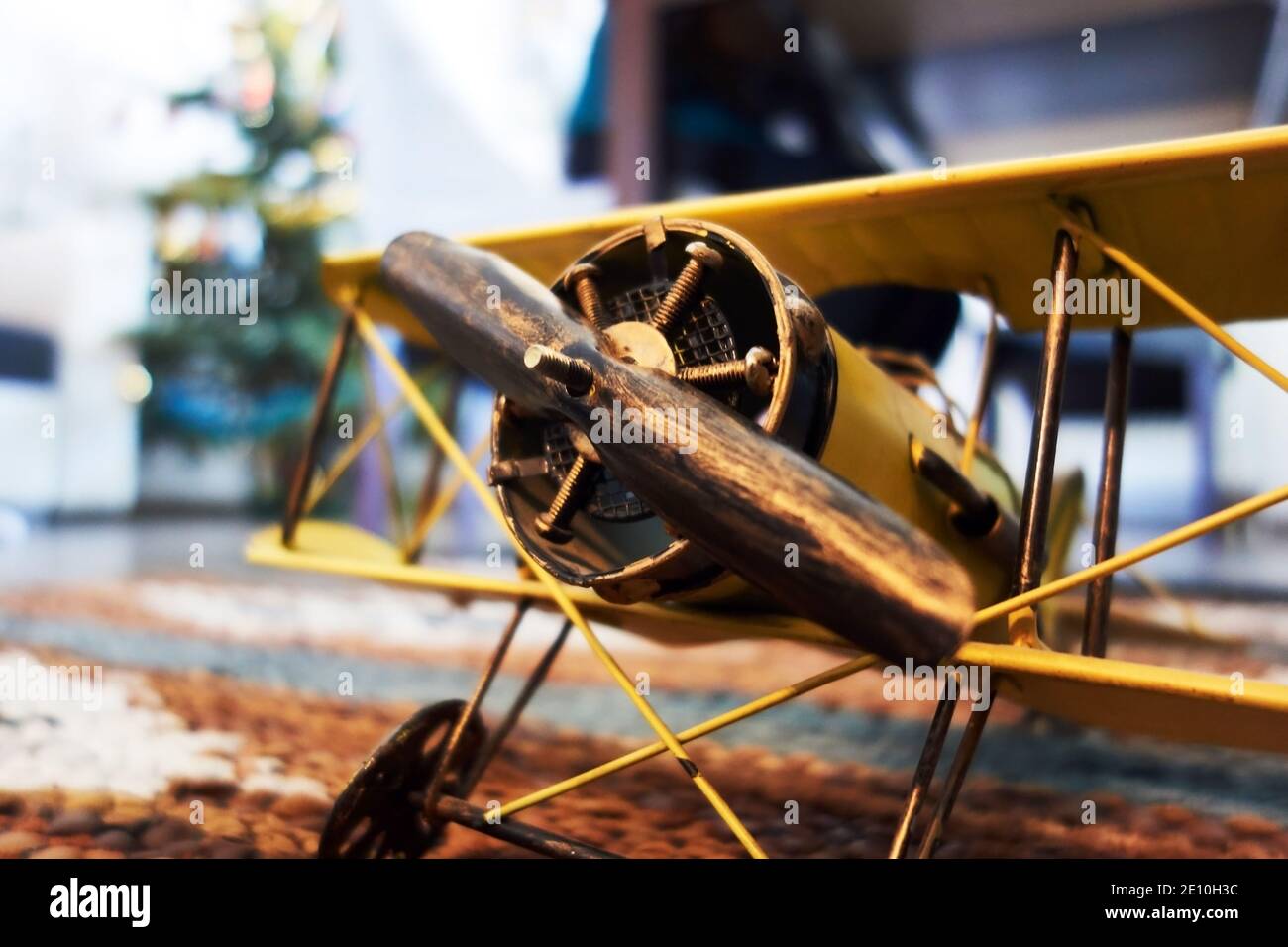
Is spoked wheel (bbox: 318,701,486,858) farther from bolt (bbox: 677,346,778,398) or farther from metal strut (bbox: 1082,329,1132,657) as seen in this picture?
metal strut (bbox: 1082,329,1132,657)

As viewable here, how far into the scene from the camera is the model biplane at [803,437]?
104cm

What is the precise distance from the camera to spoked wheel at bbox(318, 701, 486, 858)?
1593 mm

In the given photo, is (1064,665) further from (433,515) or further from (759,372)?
(433,515)

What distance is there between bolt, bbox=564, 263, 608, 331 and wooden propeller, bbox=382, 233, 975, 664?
0.16 ft

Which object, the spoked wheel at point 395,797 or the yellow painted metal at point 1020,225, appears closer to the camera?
the yellow painted metal at point 1020,225

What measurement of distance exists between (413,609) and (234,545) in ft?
11.0

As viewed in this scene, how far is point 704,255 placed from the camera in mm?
1242

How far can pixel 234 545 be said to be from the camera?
772 cm

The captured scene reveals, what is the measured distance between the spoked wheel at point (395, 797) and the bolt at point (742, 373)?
0.96 meters

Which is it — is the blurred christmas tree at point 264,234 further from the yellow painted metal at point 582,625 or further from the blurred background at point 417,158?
the yellow painted metal at point 582,625

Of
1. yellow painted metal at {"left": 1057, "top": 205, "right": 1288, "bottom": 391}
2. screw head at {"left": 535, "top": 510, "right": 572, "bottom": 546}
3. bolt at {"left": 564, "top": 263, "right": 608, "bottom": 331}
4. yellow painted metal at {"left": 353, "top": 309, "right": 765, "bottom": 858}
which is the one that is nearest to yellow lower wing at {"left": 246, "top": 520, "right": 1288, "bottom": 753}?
yellow painted metal at {"left": 353, "top": 309, "right": 765, "bottom": 858}

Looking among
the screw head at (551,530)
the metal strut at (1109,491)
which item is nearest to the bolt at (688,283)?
the screw head at (551,530)

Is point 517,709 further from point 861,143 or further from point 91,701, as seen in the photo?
point 861,143
